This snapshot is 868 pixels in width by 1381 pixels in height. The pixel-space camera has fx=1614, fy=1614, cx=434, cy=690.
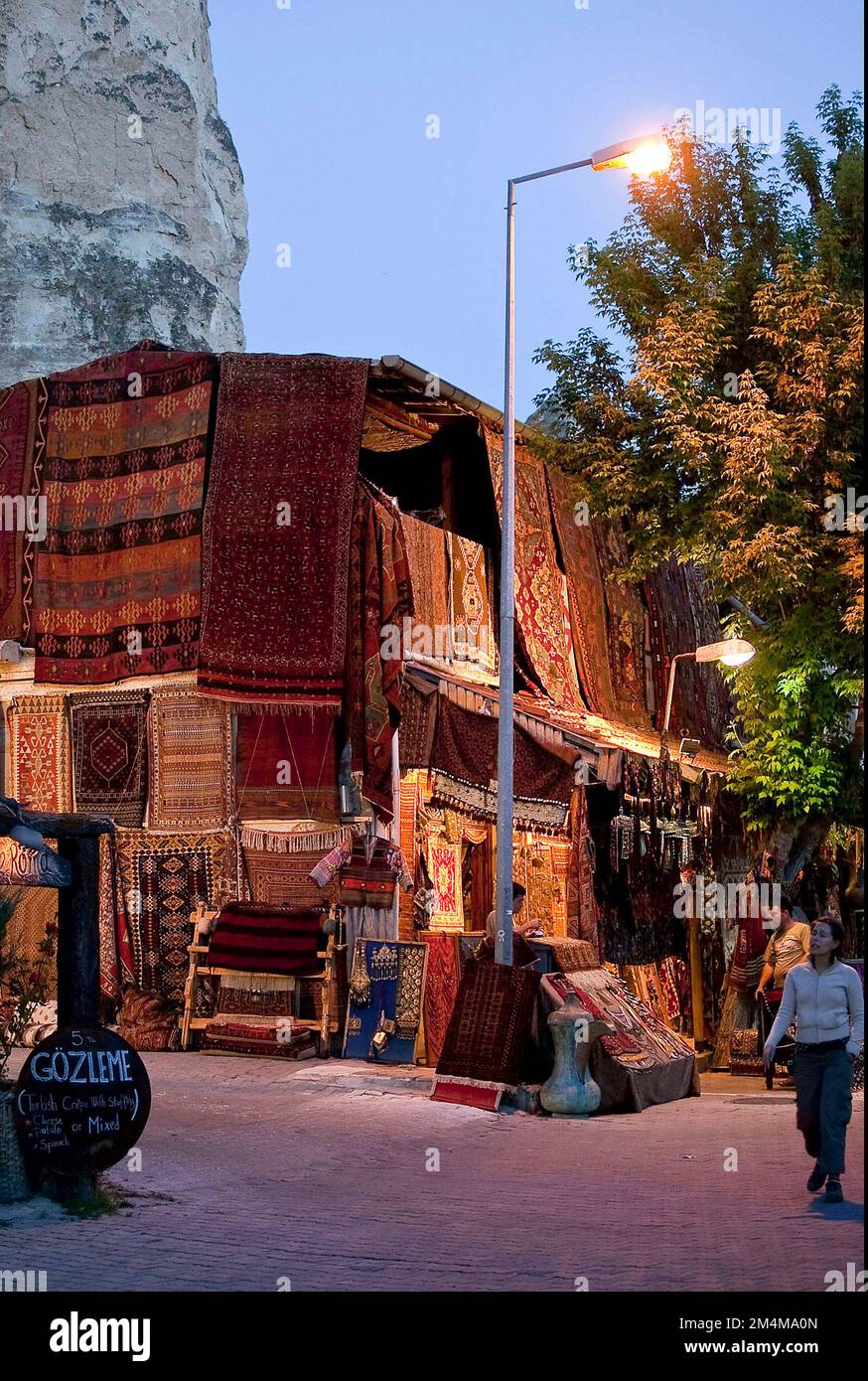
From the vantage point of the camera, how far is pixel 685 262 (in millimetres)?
18734

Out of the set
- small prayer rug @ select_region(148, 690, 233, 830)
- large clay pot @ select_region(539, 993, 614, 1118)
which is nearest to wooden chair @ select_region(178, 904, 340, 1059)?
small prayer rug @ select_region(148, 690, 233, 830)

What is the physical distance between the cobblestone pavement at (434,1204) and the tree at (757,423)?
533cm

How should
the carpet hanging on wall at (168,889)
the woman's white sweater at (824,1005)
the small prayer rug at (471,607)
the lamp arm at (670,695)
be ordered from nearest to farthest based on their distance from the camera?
1. the woman's white sweater at (824,1005)
2. the carpet hanging on wall at (168,889)
3. the small prayer rug at (471,607)
4. the lamp arm at (670,695)

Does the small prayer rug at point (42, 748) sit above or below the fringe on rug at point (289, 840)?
above

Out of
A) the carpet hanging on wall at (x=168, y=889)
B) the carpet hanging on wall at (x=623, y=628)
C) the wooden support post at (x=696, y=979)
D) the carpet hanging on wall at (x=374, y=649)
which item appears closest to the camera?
the carpet hanging on wall at (x=374, y=649)

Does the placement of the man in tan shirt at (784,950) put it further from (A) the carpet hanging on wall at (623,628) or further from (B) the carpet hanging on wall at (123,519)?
(B) the carpet hanging on wall at (123,519)

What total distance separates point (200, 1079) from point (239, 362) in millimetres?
7447

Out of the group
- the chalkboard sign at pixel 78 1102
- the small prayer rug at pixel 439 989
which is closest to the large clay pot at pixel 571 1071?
the small prayer rug at pixel 439 989

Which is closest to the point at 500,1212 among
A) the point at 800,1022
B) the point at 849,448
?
the point at 800,1022

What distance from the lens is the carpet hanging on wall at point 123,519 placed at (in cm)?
1677

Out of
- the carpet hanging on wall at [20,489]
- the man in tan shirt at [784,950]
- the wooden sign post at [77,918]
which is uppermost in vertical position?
the carpet hanging on wall at [20,489]

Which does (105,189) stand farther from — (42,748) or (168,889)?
(168,889)

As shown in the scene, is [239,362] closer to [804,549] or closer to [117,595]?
[117,595]
